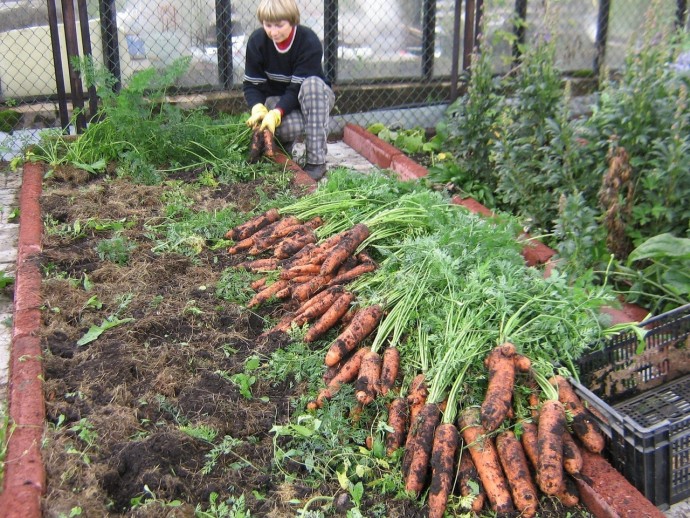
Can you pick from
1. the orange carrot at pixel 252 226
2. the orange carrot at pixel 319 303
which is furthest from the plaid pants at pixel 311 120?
the orange carrot at pixel 319 303

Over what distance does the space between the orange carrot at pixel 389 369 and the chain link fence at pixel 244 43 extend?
358 cm

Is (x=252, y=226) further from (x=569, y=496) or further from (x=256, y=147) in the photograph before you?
(x=569, y=496)

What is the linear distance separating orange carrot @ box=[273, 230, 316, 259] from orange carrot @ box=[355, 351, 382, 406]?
4.16 ft

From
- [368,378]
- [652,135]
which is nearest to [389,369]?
[368,378]

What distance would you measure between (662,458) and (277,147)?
4379 mm

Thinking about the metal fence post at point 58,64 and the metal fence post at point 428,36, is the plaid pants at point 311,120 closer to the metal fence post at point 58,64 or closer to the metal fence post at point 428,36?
the metal fence post at point 58,64

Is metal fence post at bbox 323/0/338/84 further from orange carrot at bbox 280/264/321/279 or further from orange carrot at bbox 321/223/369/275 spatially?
orange carrot at bbox 280/264/321/279

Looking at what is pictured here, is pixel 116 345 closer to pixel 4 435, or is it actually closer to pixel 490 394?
pixel 4 435

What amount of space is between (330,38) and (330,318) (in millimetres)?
4793

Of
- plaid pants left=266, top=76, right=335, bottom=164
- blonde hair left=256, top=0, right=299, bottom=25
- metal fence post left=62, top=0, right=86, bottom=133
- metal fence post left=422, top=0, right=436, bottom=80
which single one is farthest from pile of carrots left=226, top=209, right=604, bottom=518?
metal fence post left=422, top=0, right=436, bottom=80

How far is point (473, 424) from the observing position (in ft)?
9.42

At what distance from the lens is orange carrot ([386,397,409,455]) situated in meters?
2.91

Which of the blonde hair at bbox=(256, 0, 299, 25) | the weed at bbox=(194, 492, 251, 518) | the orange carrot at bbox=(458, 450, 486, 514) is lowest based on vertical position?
the weed at bbox=(194, 492, 251, 518)

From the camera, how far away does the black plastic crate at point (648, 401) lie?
108 inches
